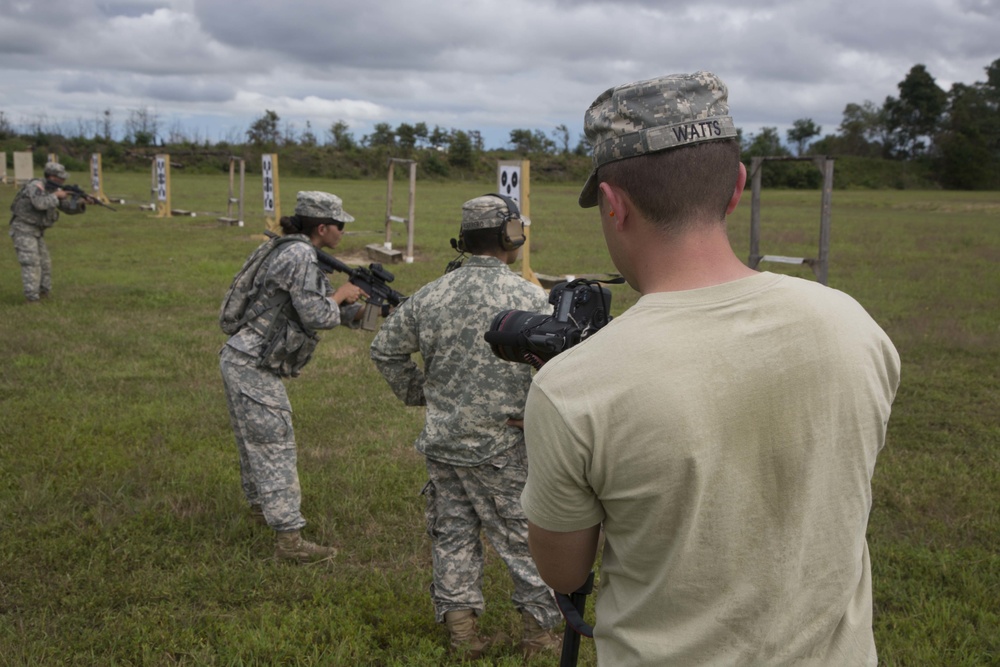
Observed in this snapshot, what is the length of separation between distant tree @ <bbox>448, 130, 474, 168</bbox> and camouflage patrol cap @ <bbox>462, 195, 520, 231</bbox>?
204ft

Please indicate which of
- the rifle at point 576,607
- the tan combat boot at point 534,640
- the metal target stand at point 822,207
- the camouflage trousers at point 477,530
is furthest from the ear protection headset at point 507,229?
the metal target stand at point 822,207

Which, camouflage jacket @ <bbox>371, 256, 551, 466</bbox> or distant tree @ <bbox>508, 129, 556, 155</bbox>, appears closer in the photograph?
camouflage jacket @ <bbox>371, 256, 551, 466</bbox>

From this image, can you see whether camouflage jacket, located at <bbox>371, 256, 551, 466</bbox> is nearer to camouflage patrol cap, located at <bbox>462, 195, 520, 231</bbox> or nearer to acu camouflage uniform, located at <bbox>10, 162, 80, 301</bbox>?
camouflage patrol cap, located at <bbox>462, 195, 520, 231</bbox>

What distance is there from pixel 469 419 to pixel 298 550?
1747mm

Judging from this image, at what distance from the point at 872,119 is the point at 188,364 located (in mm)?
87782

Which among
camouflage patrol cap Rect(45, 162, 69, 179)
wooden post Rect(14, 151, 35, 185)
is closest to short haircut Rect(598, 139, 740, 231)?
camouflage patrol cap Rect(45, 162, 69, 179)

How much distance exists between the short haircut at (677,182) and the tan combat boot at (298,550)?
371cm

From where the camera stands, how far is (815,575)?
4.83 ft

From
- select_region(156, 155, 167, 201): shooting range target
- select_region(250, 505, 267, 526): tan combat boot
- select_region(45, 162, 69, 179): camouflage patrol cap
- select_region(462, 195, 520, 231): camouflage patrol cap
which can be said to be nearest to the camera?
select_region(462, 195, 520, 231): camouflage patrol cap

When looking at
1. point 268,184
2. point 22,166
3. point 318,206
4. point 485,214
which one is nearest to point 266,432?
point 318,206

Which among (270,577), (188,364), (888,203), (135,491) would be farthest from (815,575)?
(888,203)

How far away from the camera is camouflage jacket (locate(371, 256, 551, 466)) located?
3463 mm

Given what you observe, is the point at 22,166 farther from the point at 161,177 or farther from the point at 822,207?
the point at 822,207

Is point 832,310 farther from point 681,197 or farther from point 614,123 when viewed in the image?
point 614,123
